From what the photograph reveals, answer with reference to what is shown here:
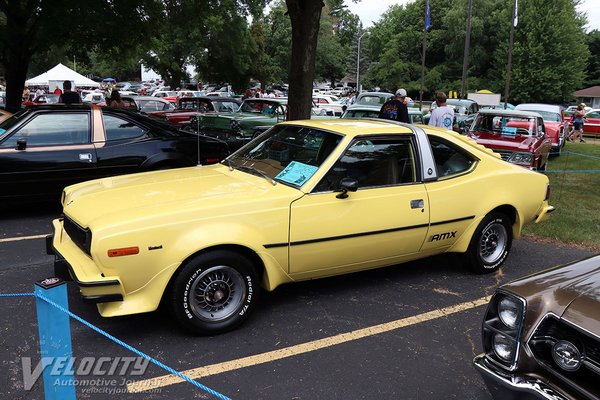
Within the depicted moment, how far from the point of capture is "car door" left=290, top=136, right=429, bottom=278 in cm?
→ 395

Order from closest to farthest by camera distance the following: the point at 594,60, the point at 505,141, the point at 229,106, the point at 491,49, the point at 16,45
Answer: the point at 505,141
the point at 16,45
the point at 229,106
the point at 491,49
the point at 594,60

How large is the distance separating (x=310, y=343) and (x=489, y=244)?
247 cm

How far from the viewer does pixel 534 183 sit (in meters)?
5.28

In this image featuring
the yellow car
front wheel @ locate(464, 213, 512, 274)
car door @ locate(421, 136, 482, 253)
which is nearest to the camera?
the yellow car

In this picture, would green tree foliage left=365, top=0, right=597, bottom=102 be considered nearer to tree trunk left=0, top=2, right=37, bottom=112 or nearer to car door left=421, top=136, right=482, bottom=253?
tree trunk left=0, top=2, right=37, bottom=112

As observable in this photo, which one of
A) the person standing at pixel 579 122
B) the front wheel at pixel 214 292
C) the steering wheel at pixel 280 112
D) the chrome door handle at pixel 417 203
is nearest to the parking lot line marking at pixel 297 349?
the front wheel at pixel 214 292

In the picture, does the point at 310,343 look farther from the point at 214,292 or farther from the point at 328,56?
the point at 328,56

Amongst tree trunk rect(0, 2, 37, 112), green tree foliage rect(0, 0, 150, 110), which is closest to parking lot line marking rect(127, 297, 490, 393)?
green tree foliage rect(0, 0, 150, 110)

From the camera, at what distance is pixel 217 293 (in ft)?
12.0

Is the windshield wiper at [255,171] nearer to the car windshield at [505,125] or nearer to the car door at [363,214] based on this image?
the car door at [363,214]

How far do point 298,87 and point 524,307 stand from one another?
7.54m

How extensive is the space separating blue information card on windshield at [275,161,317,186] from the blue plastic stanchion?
209 centimetres

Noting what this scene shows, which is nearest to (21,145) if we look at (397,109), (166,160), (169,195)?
(166,160)

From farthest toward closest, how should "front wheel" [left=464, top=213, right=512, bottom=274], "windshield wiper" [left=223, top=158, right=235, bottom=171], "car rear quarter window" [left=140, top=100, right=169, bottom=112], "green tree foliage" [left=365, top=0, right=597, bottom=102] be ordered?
"green tree foliage" [left=365, top=0, right=597, bottom=102] → "car rear quarter window" [left=140, top=100, right=169, bottom=112] → "front wheel" [left=464, top=213, right=512, bottom=274] → "windshield wiper" [left=223, top=158, right=235, bottom=171]
